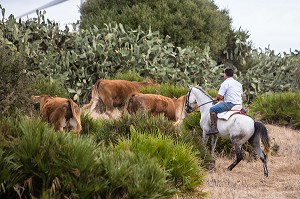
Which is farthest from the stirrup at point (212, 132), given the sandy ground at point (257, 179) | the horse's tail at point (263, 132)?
the horse's tail at point (263, 132)

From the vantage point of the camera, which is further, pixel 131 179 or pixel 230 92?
pixel 230 92

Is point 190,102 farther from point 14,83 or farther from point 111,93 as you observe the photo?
point 14,83

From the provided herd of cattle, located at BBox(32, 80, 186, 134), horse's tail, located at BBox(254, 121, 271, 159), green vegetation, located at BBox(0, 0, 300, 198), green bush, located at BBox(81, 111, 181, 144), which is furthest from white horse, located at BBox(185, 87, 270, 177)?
herd of cattle, located at BBox(32, 80, 186, 134)

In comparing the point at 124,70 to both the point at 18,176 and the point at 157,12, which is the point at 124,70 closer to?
the point at 157,12

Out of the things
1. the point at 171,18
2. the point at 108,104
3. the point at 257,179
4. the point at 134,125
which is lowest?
the point at 257,179

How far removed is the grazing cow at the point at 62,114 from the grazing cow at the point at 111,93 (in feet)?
15.3

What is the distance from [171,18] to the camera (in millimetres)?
28391

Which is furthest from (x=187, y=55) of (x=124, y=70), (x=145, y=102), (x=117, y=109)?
(x=145, y=102)

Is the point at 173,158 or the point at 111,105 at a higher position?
the point at 173,158

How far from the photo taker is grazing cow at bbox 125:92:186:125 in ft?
48.4

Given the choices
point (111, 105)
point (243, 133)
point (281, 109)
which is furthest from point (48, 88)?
point (281, 109)

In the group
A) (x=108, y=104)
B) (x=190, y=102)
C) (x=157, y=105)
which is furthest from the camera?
(x=108, y=104)

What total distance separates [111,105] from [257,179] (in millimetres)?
6831

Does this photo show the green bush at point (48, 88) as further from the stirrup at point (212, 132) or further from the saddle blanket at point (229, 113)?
the saddle blanket at point (229, 113)
